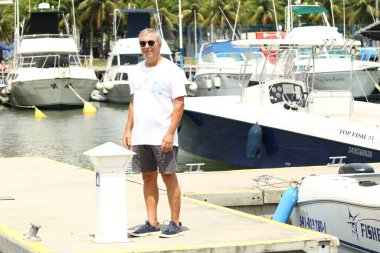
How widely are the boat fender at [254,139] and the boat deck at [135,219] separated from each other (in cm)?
379

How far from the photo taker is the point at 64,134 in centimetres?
3503

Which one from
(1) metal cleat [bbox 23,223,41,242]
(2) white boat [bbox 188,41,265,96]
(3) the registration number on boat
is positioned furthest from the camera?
(2) white boat [bbox 188,41,265,96]

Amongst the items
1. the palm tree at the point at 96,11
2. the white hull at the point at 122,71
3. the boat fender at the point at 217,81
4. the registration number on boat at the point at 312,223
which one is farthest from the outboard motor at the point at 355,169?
the palm tree at the point at 96,11

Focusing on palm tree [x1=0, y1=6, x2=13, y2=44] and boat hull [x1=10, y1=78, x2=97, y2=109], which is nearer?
boat hull [x1=10, y1=78, x2=97, y2=109]

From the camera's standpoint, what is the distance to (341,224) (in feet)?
37.6

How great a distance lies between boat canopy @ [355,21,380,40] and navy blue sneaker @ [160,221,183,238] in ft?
17.9

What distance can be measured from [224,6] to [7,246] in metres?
89.0

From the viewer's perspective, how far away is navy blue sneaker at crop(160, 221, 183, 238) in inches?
377

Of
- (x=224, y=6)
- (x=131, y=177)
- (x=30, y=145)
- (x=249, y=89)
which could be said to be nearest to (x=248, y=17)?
(x=224, y=6)

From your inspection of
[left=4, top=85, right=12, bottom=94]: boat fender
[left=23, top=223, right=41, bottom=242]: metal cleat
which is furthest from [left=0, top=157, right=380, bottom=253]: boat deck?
[left=4, top=85, right=12, bottom=94]: boat fender

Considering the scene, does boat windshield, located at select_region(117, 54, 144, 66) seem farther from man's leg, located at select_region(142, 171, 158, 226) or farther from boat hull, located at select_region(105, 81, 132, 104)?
man's leg, located at select_region(142, 171, 158, 226)

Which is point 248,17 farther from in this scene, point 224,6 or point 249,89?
point 249,89

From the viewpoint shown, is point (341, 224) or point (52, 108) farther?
point (52, 108)

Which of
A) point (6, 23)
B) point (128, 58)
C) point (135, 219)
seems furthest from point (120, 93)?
point (6, 23)
